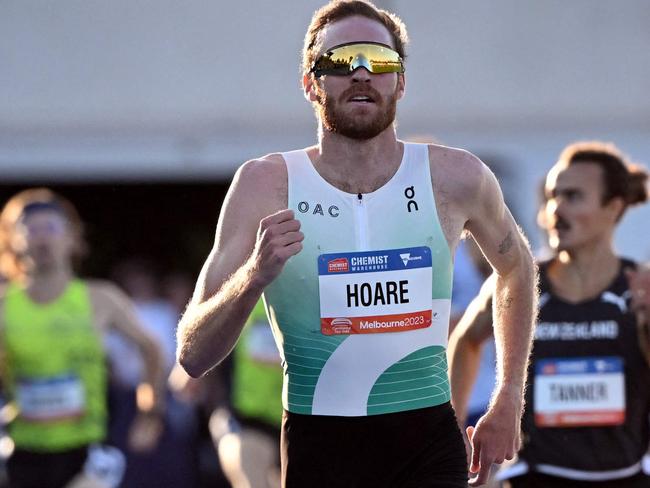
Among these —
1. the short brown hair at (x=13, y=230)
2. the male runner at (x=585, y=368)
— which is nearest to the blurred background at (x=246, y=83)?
the short brown hair at (x=13, y=230)

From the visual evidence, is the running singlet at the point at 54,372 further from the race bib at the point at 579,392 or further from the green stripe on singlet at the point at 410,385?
the green stripe on singlet at the point at 410,385

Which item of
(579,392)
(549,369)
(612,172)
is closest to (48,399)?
(549,369)

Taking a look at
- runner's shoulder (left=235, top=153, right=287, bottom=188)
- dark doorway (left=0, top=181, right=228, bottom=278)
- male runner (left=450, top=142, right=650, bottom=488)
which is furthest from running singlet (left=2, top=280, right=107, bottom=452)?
dark doorway (left=0, top=181, right=228, bottom=278)

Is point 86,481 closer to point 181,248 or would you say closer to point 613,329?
point 613,329

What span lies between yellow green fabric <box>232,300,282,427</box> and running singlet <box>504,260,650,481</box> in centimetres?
260

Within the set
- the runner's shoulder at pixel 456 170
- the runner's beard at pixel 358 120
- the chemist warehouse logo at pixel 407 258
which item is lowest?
the chemist warehouse logo at pixel 407 258

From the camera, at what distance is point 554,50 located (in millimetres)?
15570

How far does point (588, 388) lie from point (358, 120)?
92.8 inches

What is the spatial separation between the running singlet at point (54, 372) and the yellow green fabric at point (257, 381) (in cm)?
84

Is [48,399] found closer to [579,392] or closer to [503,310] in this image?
[579,392]

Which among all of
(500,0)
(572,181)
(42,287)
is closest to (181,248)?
(500,0)

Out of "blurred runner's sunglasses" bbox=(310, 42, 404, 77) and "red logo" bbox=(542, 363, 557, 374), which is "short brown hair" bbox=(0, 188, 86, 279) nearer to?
"red logo" bbox=(542, 363, 557, 374)

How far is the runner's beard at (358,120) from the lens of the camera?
4.55m

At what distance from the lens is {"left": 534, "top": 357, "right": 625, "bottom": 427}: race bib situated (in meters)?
6.41
